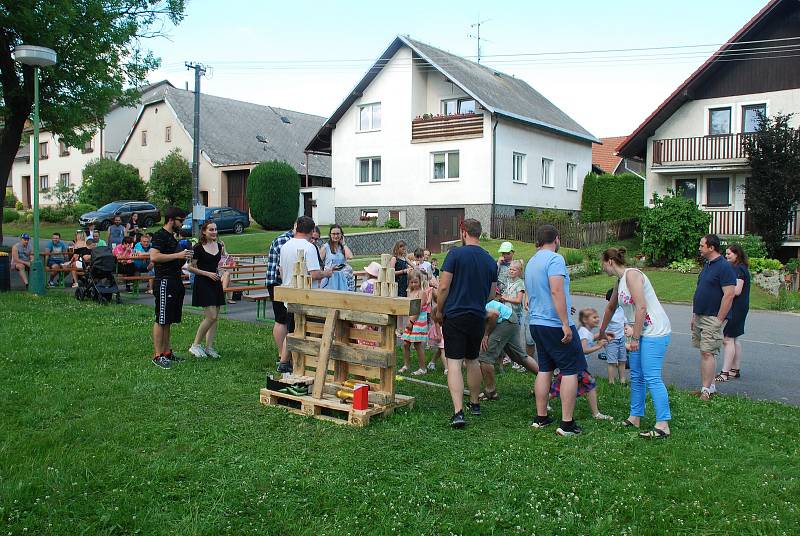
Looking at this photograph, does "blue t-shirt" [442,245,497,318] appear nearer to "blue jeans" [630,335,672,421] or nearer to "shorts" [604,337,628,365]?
"blue jeans" [630,335,672,421]

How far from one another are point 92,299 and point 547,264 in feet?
37.9

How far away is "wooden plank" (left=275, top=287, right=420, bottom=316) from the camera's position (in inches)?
245

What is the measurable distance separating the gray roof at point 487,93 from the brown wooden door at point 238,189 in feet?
19.4

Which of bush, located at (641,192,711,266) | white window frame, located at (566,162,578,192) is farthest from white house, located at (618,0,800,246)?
white window frame, located at (566,162,578,192)

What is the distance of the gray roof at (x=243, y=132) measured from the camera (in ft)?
140

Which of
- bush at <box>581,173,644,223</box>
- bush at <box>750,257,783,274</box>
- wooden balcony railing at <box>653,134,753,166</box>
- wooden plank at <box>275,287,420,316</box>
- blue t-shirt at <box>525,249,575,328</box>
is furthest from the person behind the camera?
bush at <box>581,173,644,223</box>

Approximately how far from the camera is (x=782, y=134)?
2283 cm

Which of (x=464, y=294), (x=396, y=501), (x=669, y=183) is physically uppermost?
(x=669, y=183)

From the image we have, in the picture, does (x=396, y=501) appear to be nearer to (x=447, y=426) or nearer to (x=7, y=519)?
(x=447, y=426)

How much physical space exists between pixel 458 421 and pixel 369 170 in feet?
95.2

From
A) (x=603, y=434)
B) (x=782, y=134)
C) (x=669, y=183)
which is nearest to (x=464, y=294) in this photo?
(x=603, y=434)

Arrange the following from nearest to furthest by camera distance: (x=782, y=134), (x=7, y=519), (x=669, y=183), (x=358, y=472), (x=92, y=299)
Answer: (x=7, y=519), (x=358, y=472), (x=92, y=299), (x=782, y=134), (x=669, y=183)

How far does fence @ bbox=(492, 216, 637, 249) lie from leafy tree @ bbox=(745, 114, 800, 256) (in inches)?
251

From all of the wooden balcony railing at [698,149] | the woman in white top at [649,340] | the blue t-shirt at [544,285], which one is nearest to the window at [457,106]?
→ the wooden balcony railing at [698,149]
